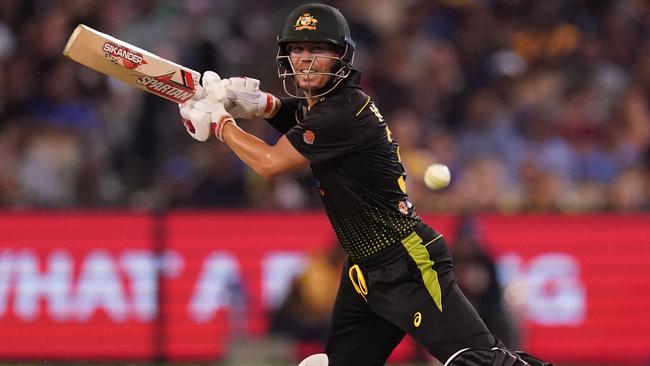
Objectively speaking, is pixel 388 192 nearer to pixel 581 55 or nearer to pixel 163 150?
pixel 163 150

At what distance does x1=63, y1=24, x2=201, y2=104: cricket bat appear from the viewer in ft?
21.4

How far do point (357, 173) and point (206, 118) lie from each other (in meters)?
0.77

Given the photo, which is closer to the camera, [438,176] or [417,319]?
[417,319]

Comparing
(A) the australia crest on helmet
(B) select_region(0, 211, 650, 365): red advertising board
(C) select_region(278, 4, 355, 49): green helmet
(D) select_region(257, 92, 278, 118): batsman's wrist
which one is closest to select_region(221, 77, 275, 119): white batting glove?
(D) select_region(257, 92, 278, 118): batsman's wrist

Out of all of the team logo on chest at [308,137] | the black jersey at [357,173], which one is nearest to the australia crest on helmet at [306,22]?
the black jersey at [357,173]

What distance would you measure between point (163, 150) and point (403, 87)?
239 centimetres

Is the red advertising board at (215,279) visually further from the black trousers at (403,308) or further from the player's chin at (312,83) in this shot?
the player's chin at (312,83)

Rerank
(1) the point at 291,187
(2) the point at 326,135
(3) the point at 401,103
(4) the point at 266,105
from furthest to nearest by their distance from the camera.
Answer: (3) the point at 401,103, (1) the point at 291,187, (4) the point at 266,105, (2) the point at 326,135

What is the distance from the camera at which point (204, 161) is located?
1252 cm

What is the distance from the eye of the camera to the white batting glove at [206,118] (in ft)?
20.8

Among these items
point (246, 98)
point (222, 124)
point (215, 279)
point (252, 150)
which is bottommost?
point (215, 279)

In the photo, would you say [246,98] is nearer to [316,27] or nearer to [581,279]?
[316,27]

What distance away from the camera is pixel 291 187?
12312mm

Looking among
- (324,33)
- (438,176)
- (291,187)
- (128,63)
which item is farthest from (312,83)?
(291,187)
